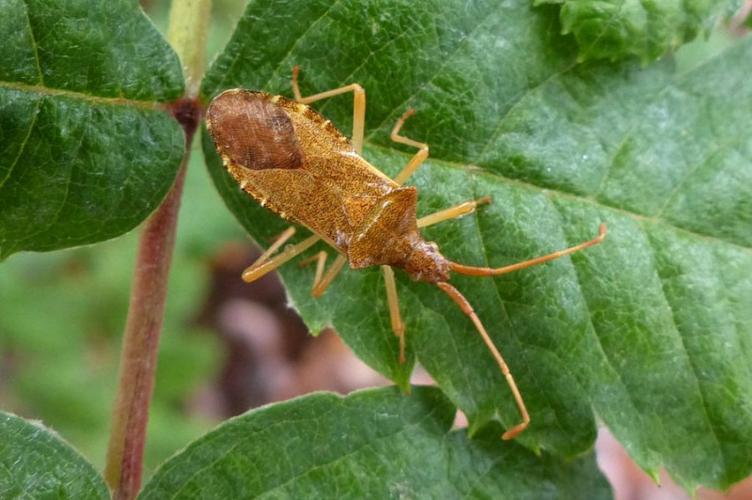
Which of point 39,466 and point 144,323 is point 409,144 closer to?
point 144,323

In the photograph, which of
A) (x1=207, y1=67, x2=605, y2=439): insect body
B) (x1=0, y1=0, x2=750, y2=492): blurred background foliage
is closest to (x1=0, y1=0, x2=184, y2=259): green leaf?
(x1=207, y1=67, x2=605, y2=439): insect body

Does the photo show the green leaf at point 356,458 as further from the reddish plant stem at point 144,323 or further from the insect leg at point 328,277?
the insect leg at point 328,277

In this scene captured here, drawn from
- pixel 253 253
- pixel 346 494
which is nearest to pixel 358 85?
pixel 346 494

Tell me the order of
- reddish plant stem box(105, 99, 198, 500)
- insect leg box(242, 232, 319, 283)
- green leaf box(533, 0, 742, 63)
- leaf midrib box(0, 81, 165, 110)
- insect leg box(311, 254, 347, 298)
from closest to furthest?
leaf midrib box(0, 81, 165, 110) → green leaf box(533, 0, 742, 63) → reddish plant stem box(105, 99, 198, 500) → insect leg box(311, 254, 347, 298) → insect leg box(242, 232, 319, 283)

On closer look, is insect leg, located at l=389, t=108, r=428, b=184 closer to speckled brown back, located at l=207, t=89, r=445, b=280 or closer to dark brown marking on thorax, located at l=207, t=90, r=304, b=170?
speckled brown back, located at l=207, t=89, r=445, b=280

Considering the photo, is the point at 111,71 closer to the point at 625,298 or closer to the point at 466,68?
the point at 466,68

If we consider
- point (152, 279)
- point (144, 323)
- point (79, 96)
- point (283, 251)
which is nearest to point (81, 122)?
A: point (79, 96)
